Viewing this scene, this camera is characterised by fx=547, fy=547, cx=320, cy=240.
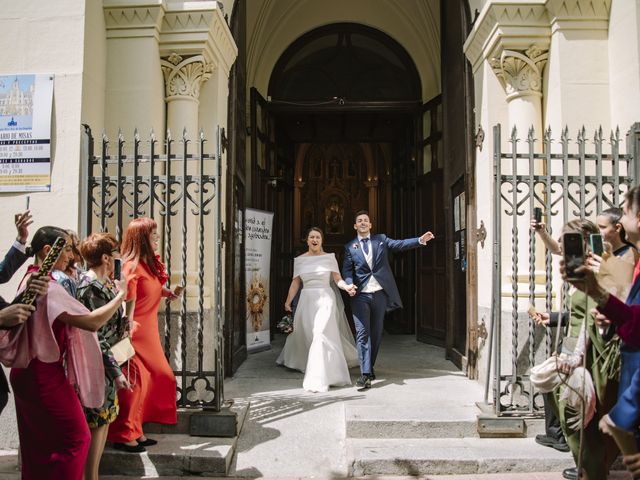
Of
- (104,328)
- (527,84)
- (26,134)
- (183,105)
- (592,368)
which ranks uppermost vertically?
(527,84)

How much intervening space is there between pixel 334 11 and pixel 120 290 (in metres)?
8.34

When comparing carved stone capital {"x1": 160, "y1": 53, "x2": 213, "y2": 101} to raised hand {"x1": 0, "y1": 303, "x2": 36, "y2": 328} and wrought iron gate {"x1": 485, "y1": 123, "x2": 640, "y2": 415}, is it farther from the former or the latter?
raised hand {"x1": 0, "y1": 303, "x2": 36, "y2": 328}

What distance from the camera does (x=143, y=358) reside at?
4098mm

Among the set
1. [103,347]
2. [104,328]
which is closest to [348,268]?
[104,328]

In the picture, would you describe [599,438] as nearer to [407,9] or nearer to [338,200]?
[407,9]

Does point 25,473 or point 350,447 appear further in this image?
point 350,447

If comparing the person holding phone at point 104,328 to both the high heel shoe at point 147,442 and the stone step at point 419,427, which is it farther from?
the stone step at point 419,427

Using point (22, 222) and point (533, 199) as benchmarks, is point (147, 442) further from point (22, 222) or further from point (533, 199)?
point (533, 199)

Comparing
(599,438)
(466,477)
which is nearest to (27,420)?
(466,477)

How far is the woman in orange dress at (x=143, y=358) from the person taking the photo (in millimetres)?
3922

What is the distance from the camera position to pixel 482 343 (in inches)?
221

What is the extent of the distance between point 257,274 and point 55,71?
388 centimetres

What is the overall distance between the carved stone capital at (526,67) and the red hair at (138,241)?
3.67 metres

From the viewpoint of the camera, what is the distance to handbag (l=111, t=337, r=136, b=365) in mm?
3461
